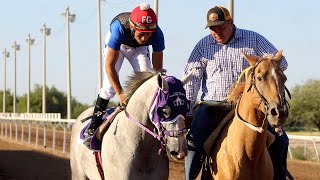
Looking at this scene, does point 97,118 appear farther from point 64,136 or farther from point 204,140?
point 64,136

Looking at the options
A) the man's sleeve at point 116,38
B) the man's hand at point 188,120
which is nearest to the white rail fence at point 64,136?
the man's hand at point 188,120

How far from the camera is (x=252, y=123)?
21.6 feet

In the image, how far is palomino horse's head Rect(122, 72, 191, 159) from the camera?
19.5 ft

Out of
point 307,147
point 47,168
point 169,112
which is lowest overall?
point 307,147

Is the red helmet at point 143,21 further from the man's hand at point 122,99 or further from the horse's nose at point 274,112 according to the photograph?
the horse's nose at point 274,112

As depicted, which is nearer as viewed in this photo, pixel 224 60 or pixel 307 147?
pixel 224 60

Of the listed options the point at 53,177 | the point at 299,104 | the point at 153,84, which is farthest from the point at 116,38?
the point at 299,104

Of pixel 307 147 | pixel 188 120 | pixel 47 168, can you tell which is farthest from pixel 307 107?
pixel 188 120

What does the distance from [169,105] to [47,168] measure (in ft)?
37.4

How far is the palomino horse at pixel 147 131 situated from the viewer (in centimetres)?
602

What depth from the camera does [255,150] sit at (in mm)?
6680

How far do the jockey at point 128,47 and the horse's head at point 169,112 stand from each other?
62cm

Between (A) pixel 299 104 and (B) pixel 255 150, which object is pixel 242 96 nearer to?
(B) pixel 255 150

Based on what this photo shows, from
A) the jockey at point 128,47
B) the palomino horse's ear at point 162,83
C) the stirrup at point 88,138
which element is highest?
the jockey at point 128,47
